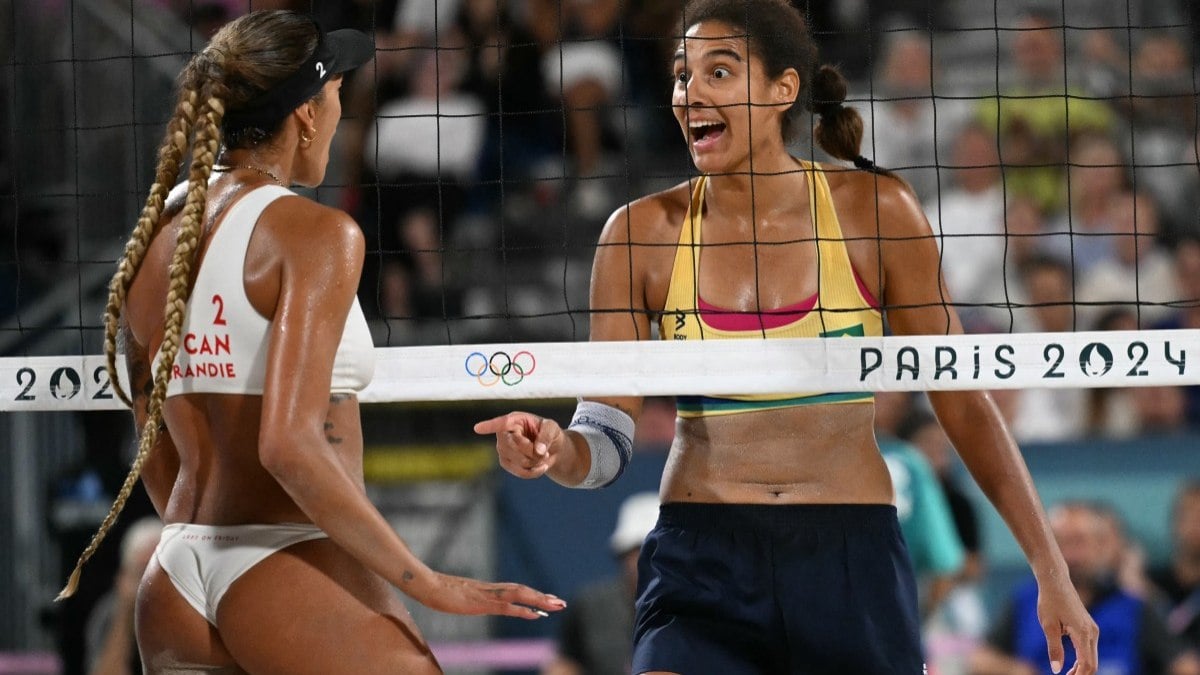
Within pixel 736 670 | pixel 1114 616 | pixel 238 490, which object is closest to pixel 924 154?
pixel 1114 616

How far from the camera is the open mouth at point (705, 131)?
12.9 feet

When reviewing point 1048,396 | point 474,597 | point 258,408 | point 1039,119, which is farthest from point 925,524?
point 258,408

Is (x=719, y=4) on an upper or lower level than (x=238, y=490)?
upper

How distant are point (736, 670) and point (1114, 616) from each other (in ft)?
11.8

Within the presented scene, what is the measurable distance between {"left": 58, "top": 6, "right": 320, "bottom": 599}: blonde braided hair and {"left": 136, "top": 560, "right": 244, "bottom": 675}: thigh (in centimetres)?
19

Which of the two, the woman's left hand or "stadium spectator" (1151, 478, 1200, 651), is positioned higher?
the woman's left hand

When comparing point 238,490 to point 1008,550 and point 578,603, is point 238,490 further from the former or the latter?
point 1008,550

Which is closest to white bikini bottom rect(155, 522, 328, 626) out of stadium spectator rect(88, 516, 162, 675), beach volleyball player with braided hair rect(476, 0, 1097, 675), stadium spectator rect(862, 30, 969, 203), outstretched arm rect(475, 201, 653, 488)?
beach volleyball player with braided hair rect(476, 0, 1097, 675)

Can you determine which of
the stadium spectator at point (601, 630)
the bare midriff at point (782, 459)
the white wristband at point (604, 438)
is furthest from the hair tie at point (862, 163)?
the stadium spectator at point (601, 630)

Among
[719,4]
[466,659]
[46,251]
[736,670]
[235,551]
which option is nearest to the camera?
[235,551]

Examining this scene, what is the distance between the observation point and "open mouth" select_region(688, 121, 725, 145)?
3938 millimetres

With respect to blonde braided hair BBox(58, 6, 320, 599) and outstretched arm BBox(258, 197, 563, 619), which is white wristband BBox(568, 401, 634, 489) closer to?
outstretched arm BBox(258, 197, 563, 619)

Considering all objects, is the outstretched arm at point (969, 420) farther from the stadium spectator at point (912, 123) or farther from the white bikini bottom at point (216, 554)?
the stadium spectator at point (912, 123)

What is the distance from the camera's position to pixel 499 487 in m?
7.38
